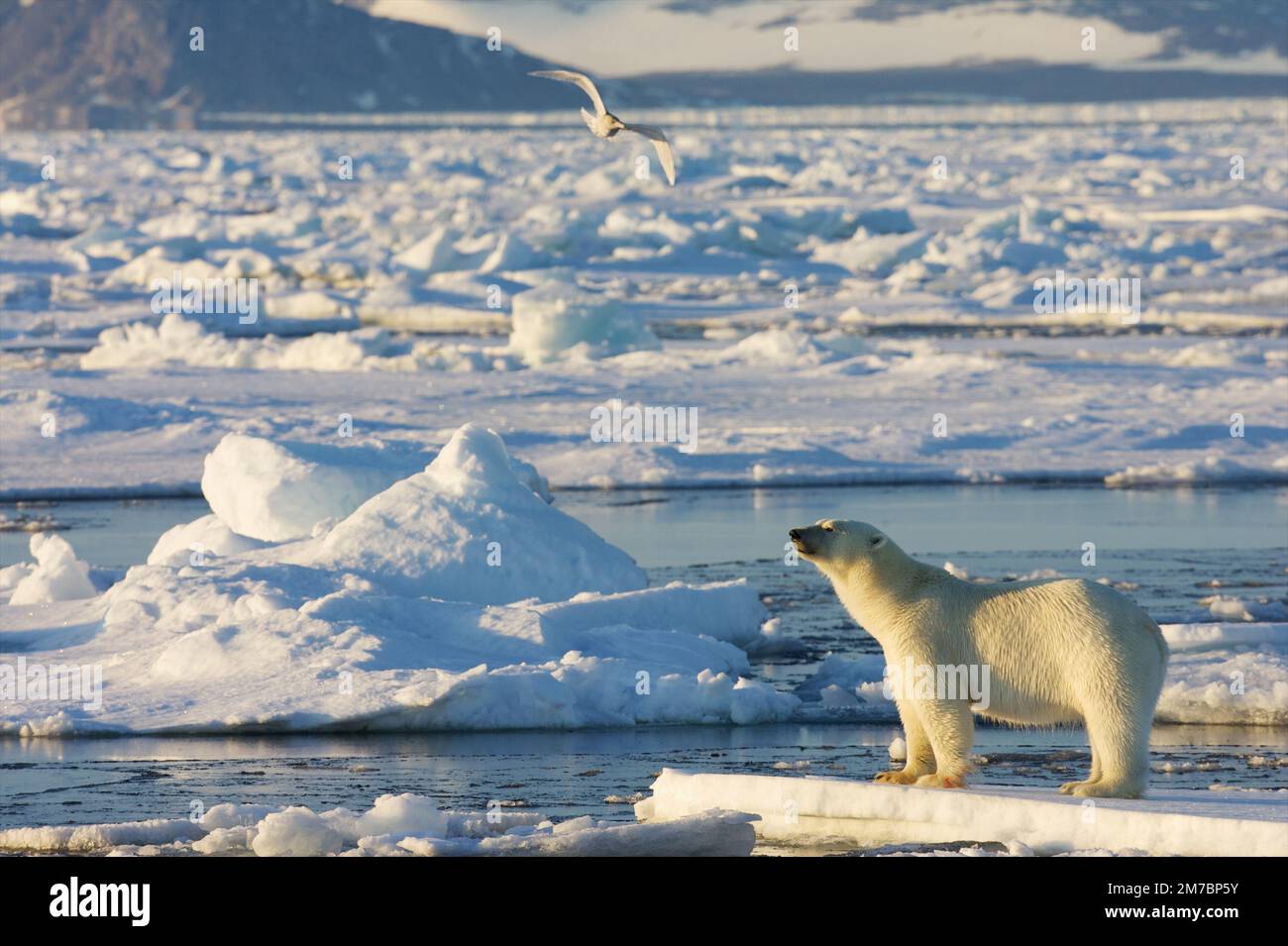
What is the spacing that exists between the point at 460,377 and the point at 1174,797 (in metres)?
15.6

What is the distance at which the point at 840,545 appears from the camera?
6129 millimetres

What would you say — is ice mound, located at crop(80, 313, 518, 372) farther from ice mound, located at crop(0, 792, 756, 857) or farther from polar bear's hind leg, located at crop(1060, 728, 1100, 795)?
polar bear's hind leg, located at crop(1060, 728, 1100, 795)

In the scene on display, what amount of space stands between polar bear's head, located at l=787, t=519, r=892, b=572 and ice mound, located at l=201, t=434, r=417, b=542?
558 cm

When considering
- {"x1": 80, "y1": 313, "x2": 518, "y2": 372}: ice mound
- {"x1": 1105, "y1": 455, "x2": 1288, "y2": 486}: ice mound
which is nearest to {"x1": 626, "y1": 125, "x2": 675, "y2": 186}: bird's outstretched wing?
{"x1": 1105, "y1": 455, "x2": 1288, "y2": 486}: ice mound

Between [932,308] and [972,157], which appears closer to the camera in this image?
[932,308]

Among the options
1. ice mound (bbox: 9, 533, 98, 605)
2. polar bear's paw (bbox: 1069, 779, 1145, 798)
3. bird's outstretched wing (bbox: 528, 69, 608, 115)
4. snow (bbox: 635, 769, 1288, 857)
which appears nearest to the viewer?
snow (bbox: 635, 769, 1288, 857)

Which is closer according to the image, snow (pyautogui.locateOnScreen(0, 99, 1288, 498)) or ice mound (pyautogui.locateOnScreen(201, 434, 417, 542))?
ice mound (pyautogui.locateOnScreen(201, 434, 417, 542))

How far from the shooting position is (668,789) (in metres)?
6.23

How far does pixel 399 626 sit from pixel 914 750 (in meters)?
3.28

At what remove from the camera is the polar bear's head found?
611cm

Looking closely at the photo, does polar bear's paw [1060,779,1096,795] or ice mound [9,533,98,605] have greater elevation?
ice mound [9,533,98,605]

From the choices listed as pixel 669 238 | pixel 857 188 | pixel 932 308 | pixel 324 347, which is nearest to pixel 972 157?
pixel 857 188

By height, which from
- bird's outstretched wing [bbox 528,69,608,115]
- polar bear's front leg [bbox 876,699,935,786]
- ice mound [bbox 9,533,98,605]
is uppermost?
bird's outstretched wing [bbox 528,69,608,115]
